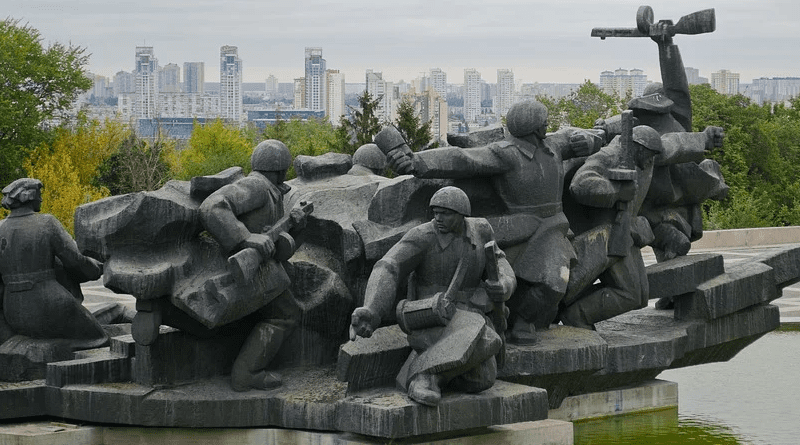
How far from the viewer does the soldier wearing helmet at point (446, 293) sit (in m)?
10.0

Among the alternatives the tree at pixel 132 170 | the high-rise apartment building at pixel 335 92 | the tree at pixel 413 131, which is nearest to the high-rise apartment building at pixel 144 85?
the high-rise apartment building at pixel 335 92

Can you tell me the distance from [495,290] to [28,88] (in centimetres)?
3554

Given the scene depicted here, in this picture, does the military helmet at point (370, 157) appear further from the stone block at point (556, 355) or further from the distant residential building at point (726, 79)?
the distant residential building at point (726, 79)

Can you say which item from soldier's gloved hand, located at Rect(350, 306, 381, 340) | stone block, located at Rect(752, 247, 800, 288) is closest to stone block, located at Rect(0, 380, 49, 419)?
soldier's gloved hand, located at Rect(350, 306, 381, 340)

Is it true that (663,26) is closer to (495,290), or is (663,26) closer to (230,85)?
(495,290)

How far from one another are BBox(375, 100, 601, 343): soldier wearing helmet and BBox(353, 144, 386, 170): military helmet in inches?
75.2

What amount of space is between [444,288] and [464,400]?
1.00 meters

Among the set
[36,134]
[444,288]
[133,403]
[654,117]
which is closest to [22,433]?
[133,403]

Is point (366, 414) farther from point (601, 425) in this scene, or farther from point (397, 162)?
point (601, 425)

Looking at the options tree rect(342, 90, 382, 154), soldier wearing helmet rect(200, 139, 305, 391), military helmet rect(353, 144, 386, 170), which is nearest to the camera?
soldier wearing helmet rect(200, 139, 305, 391)

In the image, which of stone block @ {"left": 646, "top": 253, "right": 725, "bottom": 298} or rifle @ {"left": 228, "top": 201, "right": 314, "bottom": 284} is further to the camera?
stone block @ {"left": 646, "top": 253, "right": 725, "bottom": 298}

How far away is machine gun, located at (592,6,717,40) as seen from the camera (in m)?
13.3

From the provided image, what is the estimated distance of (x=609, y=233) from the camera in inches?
499

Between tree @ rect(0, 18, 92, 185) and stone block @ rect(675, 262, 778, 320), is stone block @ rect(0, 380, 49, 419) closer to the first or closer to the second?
stone block @ rect(675, 262, 778, 320)
